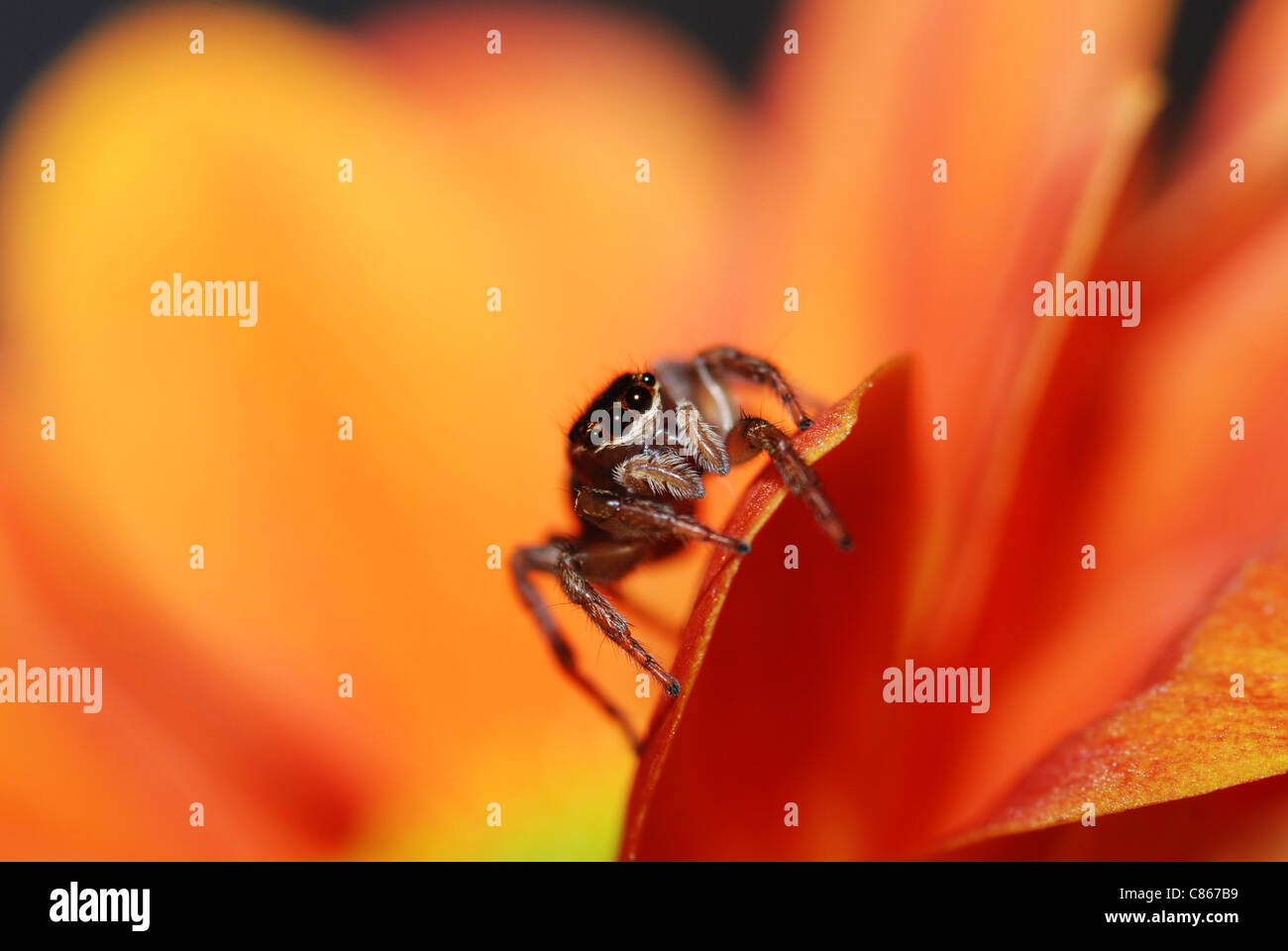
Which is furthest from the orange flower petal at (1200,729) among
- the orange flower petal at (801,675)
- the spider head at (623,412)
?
the spider head at (623,412)

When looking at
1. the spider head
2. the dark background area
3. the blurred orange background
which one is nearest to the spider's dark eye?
the spider head

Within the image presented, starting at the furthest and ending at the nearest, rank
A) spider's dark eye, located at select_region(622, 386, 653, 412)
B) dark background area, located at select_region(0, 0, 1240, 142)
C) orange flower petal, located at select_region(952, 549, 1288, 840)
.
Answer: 1. dark background area, located at select_region(0, 0, 1240, 142)
2. spider's dark eye, located at select_region(622, 386, 653, 412)
3. orange flower petal, located at select_region(952, 549, 1288, 840)

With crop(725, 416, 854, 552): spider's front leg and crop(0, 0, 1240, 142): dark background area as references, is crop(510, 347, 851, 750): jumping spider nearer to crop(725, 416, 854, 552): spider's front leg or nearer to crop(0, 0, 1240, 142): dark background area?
crop(725, 416, 854, 552): spider's front leg

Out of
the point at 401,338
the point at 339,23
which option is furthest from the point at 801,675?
the point at 339,23

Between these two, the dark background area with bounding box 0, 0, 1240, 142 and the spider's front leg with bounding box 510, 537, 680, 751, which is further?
the dark background area with bounding box 0, 0, 1240, 142

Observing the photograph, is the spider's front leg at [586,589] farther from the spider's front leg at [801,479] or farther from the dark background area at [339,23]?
the dark background area at [339,23]

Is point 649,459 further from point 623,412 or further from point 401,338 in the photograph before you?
point 401,338

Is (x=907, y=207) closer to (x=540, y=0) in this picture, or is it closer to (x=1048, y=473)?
(x=1048, y=473)

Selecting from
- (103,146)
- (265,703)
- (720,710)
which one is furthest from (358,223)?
(720,710)
